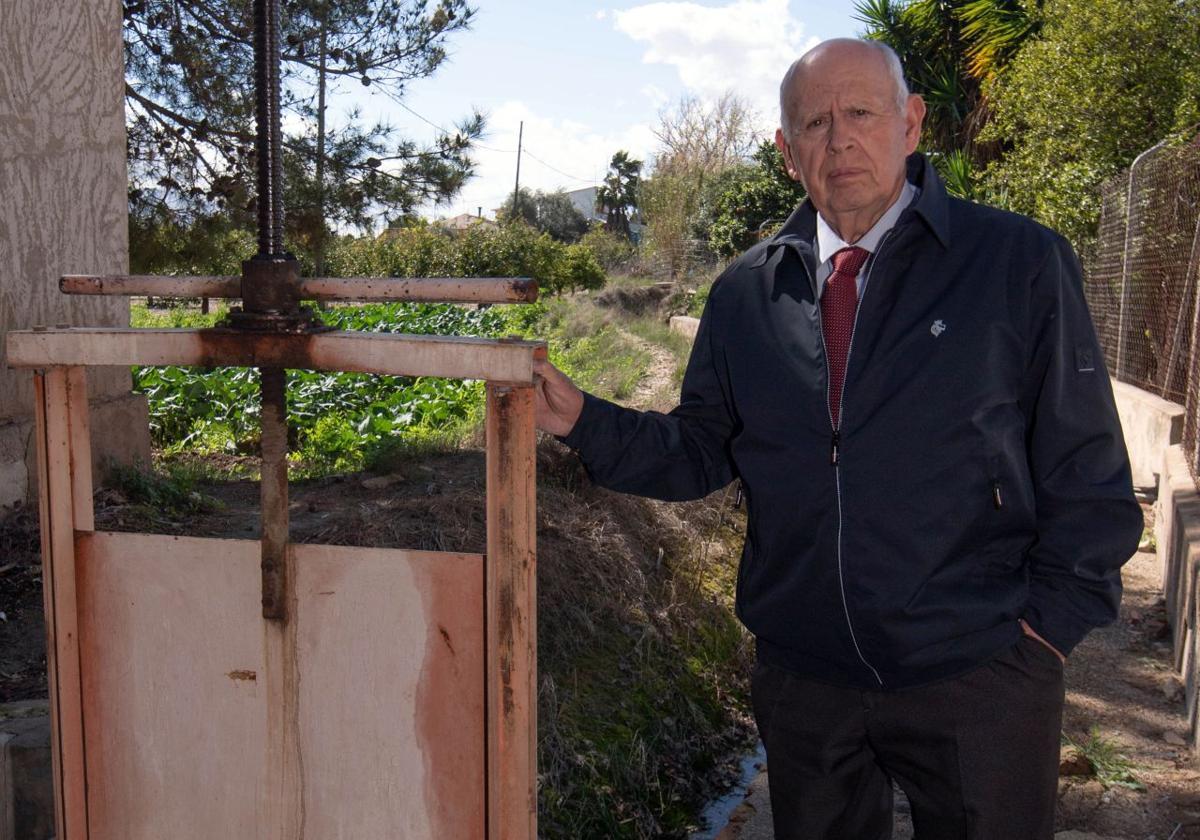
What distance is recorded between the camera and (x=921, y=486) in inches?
79.4

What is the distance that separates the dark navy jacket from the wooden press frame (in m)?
0.58

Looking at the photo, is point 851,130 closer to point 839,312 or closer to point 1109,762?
point 839,312

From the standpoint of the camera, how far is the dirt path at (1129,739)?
11.6 ft

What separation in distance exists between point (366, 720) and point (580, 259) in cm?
3103

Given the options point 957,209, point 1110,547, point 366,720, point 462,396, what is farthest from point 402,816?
point 462,396

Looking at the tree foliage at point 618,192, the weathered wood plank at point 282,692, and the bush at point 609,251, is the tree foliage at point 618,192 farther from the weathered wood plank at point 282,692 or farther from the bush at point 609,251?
the weathered wood plank at point 282,692

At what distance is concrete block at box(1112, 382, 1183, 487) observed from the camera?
675 centimetres

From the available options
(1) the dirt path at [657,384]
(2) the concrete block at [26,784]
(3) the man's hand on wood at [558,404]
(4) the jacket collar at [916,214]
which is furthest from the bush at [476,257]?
(3) the man's hand on wood at [558,404]

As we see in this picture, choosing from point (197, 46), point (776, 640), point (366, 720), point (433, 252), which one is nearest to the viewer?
point (366, 720)

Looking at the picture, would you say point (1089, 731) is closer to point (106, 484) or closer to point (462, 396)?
point (106, 484)

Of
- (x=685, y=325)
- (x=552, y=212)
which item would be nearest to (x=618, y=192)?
(x=552, y=212)

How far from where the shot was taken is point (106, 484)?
17.5 ft

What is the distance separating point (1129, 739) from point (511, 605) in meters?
3.32

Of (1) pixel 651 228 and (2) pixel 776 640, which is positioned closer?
(2) pixel 776 640
